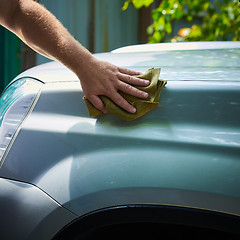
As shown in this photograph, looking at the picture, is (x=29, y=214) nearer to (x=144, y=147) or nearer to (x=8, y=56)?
(x=144, y=147)

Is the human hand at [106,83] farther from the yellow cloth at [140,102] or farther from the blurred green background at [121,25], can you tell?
the blurred green background at [121,25]

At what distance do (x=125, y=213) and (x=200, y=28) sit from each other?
122 inches

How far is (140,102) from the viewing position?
1.22 metres

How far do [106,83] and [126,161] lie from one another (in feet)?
1.01

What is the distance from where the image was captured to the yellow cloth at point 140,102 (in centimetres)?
120

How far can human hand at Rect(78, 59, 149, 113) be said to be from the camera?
4.13ft

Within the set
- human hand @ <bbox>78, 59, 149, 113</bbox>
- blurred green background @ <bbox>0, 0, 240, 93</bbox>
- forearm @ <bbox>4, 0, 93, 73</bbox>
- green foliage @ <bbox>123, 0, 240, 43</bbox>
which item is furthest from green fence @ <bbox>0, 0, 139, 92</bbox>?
human hand @ <bbox>78, 59, 149, 113</bbox>

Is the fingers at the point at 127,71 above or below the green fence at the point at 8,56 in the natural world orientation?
above

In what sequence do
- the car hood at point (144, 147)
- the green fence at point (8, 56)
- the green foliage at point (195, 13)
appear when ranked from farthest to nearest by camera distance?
the green fence at point (8, 56) → the green foliage at point (195, 13) → the car hood at point (144, 147)

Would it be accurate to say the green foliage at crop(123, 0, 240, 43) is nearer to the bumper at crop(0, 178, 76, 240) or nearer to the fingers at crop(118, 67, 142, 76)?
the fingers at crop(118, 67, 142, 76)

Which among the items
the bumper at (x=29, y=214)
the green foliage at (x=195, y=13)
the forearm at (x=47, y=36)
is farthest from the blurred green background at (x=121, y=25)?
the bumper at (x=29, y=214)

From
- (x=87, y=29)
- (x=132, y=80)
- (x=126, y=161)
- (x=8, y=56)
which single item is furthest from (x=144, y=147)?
(x=87, y=29)

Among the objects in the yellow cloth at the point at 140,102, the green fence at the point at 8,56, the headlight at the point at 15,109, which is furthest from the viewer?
the green fence at the point at 8,56

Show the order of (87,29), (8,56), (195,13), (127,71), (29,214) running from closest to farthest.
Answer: (29,214) → (127,71) → (195,13) → (8,56) → (87,29)
